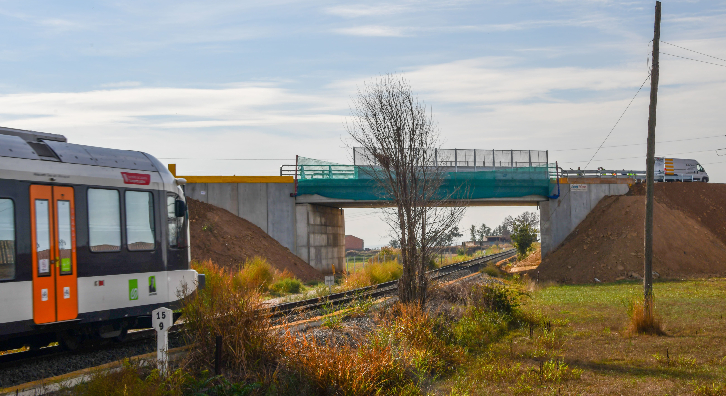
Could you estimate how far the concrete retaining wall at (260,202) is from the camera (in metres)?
38.7

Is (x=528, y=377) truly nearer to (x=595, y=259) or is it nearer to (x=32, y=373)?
(x=32, y=373)

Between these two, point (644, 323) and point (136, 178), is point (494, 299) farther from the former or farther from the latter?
point (136, 178)

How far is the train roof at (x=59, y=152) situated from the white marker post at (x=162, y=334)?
347 cm

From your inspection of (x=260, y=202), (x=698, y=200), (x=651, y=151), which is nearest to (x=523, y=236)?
(x=698, y=200)

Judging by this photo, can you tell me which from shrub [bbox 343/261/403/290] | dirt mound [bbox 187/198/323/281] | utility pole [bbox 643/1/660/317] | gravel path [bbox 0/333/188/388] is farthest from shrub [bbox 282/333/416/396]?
dirt mound [bbox 187/198/323/281]

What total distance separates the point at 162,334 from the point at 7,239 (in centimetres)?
293

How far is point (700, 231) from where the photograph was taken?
39.3 meters

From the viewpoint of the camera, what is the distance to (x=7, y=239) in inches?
381

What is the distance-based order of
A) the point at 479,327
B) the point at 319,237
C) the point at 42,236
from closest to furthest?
the point at 42,236 → the point at 479,327 → the point at 319,237

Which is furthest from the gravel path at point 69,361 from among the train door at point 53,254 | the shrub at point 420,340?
the shrub at point 420,340

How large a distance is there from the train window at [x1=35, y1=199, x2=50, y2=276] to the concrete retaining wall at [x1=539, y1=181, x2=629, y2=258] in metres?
34.7

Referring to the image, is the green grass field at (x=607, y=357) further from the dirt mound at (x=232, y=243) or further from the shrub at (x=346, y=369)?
the dirt mound at (x=232, y=243)

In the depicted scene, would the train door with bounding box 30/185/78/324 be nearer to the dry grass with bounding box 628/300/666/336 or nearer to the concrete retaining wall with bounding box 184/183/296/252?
the dry grass with bounding box 628/300/666/336

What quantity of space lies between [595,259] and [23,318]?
105ft
